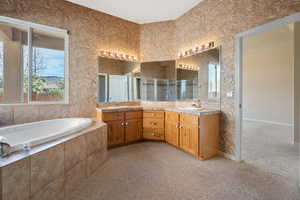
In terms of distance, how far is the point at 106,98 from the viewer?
3537 mm

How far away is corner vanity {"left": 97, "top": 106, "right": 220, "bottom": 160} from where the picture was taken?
2.52 meters

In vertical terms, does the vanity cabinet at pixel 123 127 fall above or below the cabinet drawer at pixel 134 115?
below

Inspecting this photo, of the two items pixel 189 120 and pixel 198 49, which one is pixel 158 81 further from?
pixel 189 120

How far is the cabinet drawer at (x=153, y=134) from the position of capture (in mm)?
3353

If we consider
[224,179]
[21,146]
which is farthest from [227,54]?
[21,146]

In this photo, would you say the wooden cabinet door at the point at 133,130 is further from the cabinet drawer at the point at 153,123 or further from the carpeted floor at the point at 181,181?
the carpeted floor at the point at 181,181

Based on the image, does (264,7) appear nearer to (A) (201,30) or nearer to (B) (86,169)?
(A) (201,30)

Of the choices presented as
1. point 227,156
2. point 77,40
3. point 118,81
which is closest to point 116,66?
point 118,81

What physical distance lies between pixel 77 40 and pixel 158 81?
83.2 inches

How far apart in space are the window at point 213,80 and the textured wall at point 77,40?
2.20 meters

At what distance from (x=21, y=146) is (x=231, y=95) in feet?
9.64

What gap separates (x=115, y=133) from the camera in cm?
310

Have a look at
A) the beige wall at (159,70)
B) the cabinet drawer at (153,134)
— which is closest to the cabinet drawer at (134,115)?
the cabinet drawer at (153,134)

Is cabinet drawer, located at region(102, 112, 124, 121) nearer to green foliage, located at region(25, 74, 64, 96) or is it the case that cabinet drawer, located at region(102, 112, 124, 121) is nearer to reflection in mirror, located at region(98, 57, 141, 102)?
reflection in mirror, located at region(98, 57, 141, 102)
